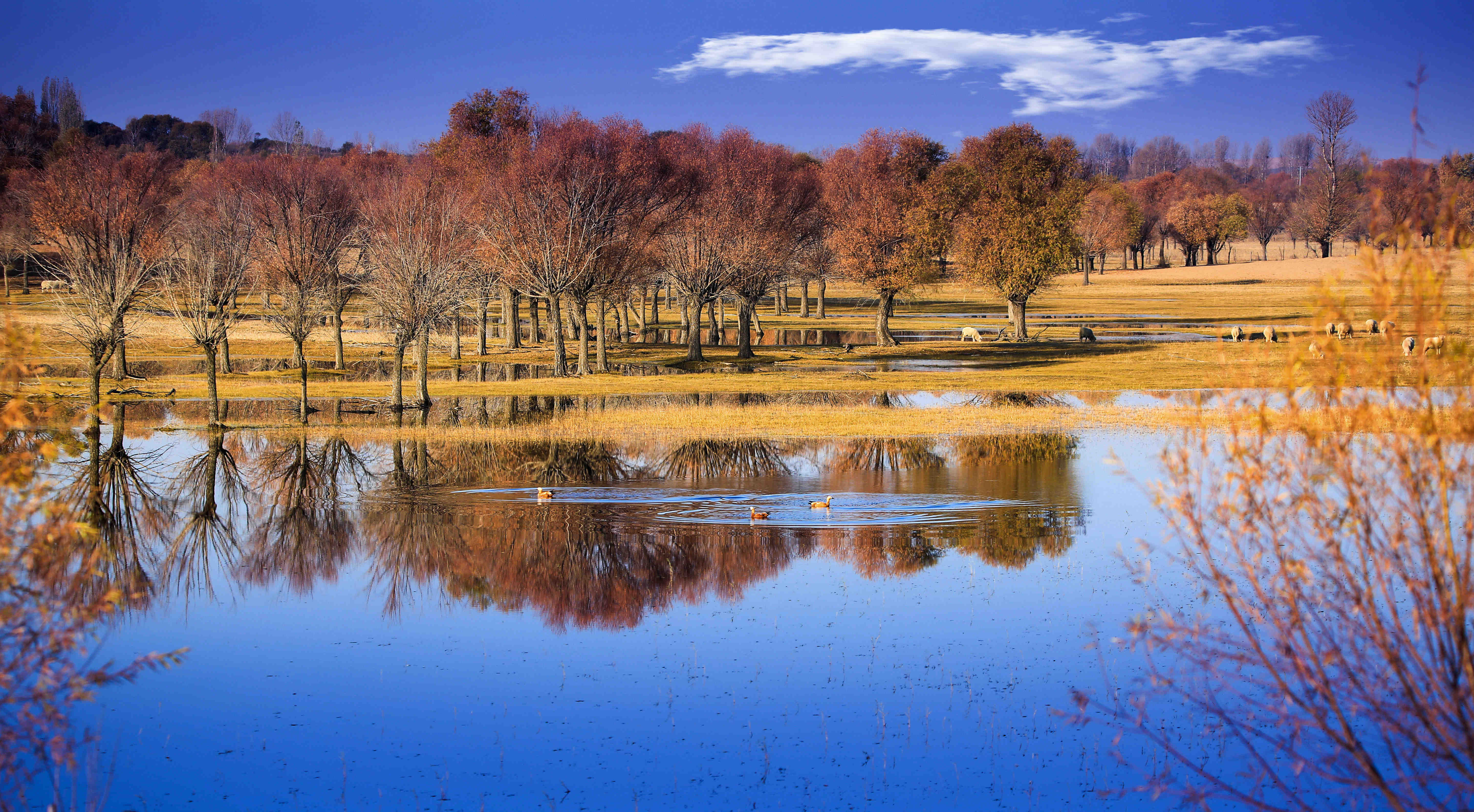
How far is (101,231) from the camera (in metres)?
64.7

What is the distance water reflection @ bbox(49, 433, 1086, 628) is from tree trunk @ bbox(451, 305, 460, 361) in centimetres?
3351

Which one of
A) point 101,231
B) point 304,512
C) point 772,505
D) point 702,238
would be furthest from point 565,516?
point 101,231

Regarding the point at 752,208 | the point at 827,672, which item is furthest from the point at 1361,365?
the point at 752,208

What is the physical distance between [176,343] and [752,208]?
138 feet

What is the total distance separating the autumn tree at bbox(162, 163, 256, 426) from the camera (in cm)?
4138

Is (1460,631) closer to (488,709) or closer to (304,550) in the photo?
(488,709)

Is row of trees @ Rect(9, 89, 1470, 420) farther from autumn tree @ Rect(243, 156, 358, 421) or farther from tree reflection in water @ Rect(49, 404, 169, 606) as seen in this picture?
tree reflection in water @ Rect(49, 404, 169, 606)

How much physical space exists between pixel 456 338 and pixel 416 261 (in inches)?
1003

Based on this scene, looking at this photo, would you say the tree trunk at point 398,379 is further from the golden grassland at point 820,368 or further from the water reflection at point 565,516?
the water reflection at point 565,516

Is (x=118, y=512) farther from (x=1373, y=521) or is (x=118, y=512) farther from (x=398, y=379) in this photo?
(x=1373, y=521)

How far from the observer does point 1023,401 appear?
4641cm

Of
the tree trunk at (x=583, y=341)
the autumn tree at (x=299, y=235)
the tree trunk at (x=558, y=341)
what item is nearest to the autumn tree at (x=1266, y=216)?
the autumn tree at (x=299, y=235)

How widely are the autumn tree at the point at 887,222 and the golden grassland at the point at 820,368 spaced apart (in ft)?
15.0

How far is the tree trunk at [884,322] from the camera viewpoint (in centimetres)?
7525
